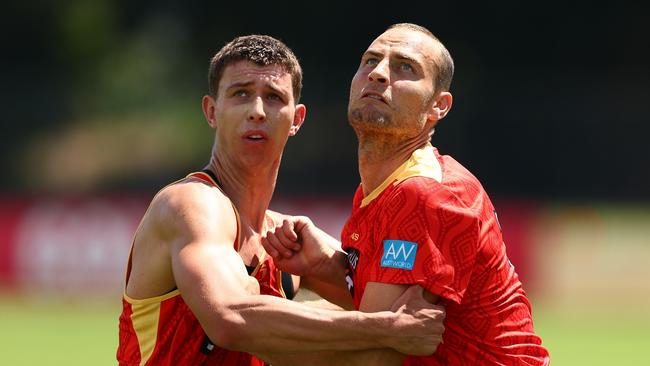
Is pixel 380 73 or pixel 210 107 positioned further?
pixel 210 107

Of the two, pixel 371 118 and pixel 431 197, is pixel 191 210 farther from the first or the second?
pixel 431 197

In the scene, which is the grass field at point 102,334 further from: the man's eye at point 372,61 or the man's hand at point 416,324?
the man's hand at point 416,324

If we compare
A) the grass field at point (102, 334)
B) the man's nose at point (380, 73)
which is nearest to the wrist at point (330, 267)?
the man's nose at point (380, 73)

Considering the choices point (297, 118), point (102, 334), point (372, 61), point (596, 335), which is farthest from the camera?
point (596, 335)

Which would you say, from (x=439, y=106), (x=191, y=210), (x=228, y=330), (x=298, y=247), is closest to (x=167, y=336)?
(x=228, y=330)

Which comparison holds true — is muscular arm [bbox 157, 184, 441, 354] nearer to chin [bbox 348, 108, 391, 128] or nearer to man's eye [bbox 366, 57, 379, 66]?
chin [bbox 348, 108, 391, 128]

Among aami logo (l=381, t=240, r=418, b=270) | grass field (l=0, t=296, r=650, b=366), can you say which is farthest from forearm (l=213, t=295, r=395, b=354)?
grass field (l=0, t=296, r=650, b=366)

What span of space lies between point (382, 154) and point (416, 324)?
1074 mm

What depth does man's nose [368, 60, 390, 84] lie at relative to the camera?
6359 mm

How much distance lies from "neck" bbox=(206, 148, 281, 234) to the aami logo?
119 centimetres

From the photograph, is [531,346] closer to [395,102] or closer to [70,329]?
[395,102]

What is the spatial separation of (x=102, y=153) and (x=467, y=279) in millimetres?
21131

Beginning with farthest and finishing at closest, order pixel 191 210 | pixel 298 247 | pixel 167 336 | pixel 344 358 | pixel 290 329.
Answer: pixel 298 247, pixel 167 336, pixel 191 210, pixel 344 358, pixel 290 329

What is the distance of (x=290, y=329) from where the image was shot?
5.94 metres
